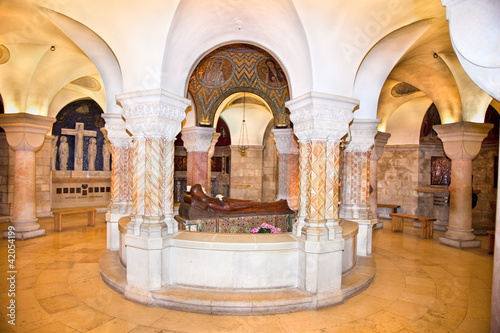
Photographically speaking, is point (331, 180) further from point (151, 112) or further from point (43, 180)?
point (43, 180)

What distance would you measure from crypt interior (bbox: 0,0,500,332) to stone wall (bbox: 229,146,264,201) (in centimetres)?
676

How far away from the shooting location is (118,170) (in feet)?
20.6

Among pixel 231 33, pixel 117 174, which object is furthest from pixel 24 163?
pixel 231 33

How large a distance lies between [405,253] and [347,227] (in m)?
2.47

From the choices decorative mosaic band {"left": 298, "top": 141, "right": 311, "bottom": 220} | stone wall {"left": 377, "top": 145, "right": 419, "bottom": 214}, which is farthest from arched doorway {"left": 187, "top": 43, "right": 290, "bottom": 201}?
stone wall {"left": 377, "top": 145, "right": 419, "bottom": 214}

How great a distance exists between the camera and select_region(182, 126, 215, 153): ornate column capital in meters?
8.67

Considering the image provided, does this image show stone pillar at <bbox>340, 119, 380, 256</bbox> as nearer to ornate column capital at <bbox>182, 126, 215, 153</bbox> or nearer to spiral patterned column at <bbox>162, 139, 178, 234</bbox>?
spiral patterned column at <bbox>162, 139, 178, 234</bbox>

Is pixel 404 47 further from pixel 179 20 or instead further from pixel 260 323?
pixel 260 323

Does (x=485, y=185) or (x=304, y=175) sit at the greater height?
(x=304, y=175)

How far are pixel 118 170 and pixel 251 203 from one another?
283 centimetres

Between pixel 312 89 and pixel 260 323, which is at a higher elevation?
pixel 312 89

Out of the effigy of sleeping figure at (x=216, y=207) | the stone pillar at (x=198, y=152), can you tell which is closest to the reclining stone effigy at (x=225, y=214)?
the effigy of sleeping figure at (x=216, y=207)

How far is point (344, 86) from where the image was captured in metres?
4.34

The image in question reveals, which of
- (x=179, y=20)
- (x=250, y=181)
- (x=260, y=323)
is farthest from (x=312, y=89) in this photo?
(x=250, y=181)
